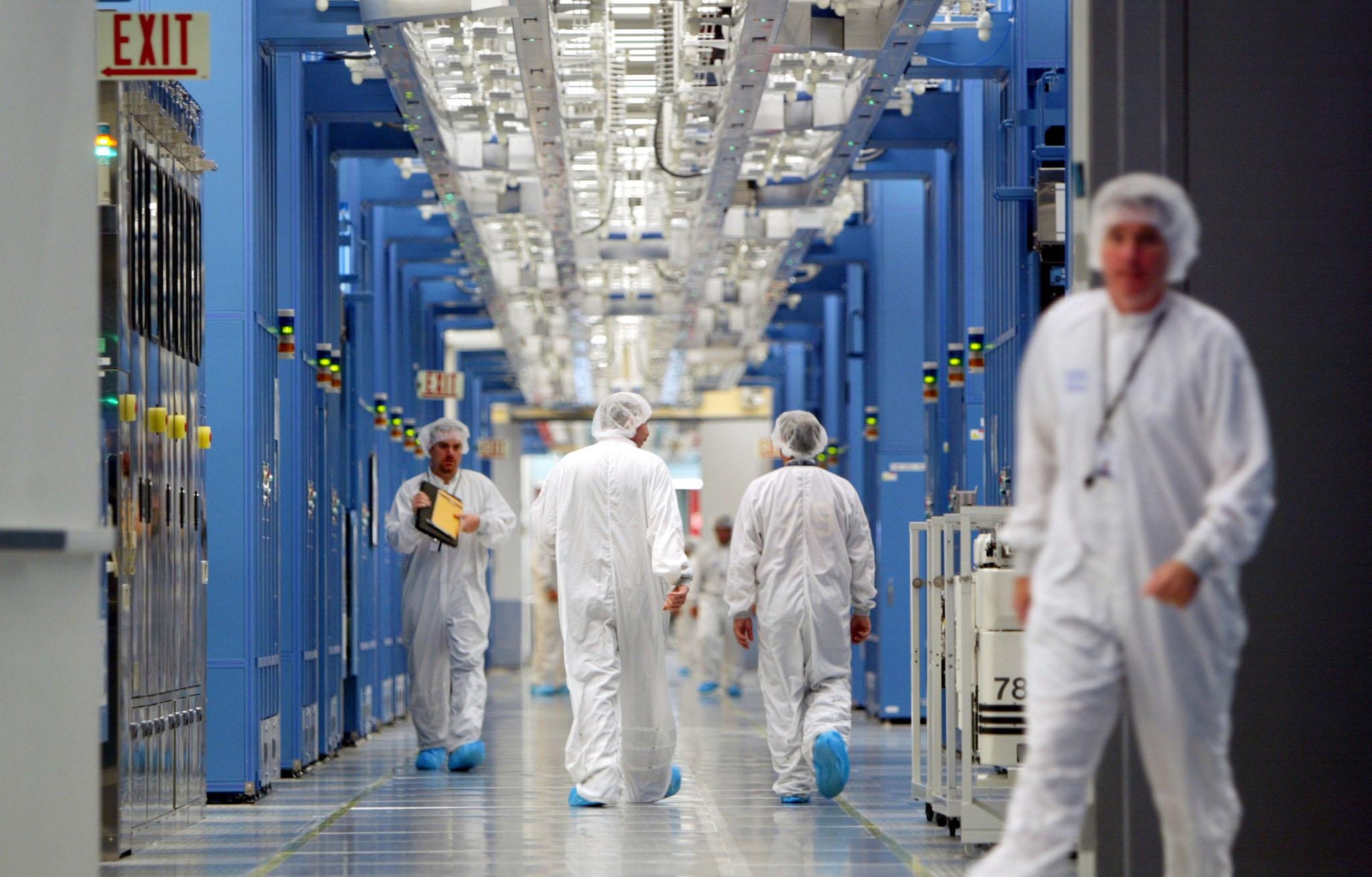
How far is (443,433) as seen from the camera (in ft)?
34.1

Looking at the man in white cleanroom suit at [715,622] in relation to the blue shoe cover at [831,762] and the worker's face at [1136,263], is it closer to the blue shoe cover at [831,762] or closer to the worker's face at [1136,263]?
the blue shoe cover at [831,762]

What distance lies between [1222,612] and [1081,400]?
50 centimetres

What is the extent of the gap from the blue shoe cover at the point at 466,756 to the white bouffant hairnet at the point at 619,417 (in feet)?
7.26

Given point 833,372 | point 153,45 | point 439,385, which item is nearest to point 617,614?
point 153,45

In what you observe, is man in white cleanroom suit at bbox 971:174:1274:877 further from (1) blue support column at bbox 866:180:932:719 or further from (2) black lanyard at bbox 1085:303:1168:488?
(1) blue support column at bbox 866:180:932:719

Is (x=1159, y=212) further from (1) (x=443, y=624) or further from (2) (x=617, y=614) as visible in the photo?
(1) (x=443, y=624)

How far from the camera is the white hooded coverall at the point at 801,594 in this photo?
822 cm

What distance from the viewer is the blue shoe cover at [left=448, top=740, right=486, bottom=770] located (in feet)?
32.3

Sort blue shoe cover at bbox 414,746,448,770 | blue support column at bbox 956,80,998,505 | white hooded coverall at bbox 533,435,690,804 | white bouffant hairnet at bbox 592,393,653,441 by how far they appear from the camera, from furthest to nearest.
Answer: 1. blue support column at bbox 956,80,998,505
2. blue shoe cover at bbox 414,746,448,770
3. white bouffant hairnet at bbox 592,393,653,441
4. white hooded coverall at bbox 533,435,690,804

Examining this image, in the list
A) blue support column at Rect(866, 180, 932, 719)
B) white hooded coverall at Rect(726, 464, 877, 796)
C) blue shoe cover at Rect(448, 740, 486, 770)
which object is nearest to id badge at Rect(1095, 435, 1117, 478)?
white hooded coverall at Rect(726, 464, 877, 796)

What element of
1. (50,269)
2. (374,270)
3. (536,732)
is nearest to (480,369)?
(374,270)

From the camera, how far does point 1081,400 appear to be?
3.74 metres

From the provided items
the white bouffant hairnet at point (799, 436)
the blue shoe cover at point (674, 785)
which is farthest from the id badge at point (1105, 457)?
the white bouffant hairnet at point (799, 436)

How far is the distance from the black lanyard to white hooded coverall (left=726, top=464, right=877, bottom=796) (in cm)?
452
